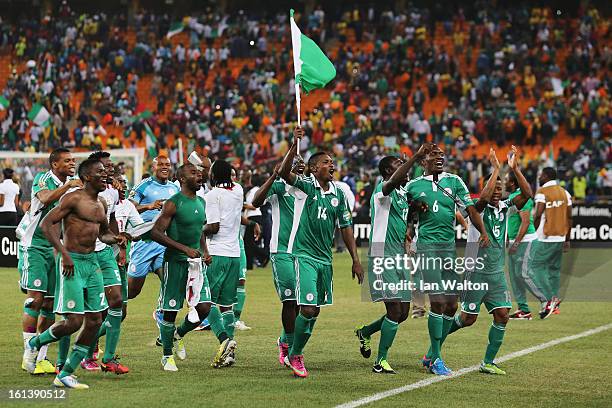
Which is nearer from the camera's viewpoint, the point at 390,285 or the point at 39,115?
the point at 390,285

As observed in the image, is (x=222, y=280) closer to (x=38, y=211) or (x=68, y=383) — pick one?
(x=38, y=211)

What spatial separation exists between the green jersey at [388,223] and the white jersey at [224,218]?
143 cm

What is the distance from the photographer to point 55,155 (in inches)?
406

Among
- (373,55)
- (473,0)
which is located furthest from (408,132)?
(473,0)

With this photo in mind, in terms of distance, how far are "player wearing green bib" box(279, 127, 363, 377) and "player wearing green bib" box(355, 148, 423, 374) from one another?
20cm

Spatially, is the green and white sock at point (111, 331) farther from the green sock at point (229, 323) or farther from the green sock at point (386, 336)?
the green sock at point (386, 336)

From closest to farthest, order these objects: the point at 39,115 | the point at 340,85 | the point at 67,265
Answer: the point at 67,265
the point at 39,115
the point at 340,85

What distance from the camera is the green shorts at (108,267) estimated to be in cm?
1017

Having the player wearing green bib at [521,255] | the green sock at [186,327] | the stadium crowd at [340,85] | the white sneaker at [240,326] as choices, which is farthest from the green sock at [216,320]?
the stadium crowd at [340,85]

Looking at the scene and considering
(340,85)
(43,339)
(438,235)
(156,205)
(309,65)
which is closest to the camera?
(43,339)

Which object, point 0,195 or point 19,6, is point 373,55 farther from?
point 0,195

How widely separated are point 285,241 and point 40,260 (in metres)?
2.25

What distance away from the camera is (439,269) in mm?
10680

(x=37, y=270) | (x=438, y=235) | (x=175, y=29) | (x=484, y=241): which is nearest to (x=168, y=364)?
(x=37, y=270)
